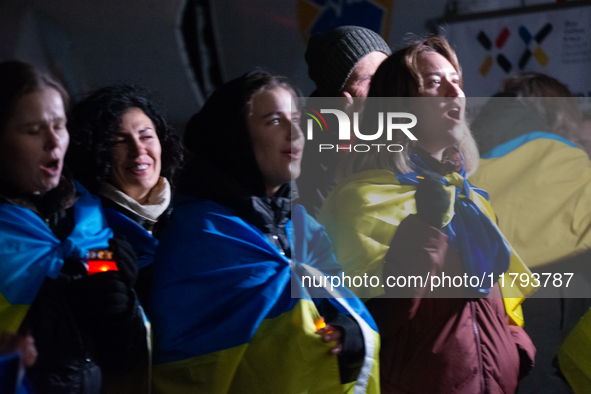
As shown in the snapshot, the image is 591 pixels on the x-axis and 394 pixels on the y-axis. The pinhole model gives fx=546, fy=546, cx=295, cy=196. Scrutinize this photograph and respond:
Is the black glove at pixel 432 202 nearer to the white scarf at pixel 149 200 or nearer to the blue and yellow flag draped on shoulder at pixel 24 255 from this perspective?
the white scarf at pixel 149 200

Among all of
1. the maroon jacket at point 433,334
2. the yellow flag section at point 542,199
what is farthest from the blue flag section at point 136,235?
the yellow flag section at point 542,199

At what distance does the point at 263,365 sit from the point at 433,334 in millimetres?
439

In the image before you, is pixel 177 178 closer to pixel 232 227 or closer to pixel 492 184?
pixel 232 227

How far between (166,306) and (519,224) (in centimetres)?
101

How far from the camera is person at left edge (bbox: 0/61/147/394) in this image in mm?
983

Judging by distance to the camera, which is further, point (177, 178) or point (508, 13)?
point (508, 13)

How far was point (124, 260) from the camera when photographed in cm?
107

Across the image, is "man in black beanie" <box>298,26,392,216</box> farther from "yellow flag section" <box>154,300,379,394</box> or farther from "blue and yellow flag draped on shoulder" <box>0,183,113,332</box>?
"blue and yellow flag draped on shoulder" <box>0,183,113,332</box>

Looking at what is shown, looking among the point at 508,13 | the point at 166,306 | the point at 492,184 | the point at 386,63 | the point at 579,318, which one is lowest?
the point at 579,318

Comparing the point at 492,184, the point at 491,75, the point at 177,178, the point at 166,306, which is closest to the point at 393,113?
the point at 492,184

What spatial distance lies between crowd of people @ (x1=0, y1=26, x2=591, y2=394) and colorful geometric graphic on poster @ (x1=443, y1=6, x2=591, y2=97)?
753mm

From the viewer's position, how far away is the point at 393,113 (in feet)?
4.54

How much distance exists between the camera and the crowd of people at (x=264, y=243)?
1026mm

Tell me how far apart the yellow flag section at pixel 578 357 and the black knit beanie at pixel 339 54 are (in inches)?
37.3
